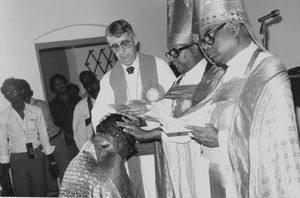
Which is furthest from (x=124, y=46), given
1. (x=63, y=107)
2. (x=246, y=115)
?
(x=63, y=107)

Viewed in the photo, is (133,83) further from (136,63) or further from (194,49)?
(194,49)

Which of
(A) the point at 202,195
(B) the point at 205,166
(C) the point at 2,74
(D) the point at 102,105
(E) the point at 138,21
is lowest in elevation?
(A) the point at 202,195

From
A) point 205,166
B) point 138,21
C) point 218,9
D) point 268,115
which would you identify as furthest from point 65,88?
point 268,115

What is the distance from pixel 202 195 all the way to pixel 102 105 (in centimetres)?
131

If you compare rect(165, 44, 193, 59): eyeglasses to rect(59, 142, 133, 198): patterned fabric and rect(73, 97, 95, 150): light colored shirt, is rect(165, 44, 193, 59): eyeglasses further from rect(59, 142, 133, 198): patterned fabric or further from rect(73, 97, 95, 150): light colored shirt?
rect(73, 97, 95, 150): light colored shirt

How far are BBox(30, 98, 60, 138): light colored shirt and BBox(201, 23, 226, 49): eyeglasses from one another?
3.15m

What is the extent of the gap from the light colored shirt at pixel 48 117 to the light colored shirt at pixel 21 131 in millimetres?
Result: 47

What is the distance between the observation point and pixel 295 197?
2.15 meters

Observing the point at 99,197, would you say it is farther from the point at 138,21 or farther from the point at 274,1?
the point at 274,1

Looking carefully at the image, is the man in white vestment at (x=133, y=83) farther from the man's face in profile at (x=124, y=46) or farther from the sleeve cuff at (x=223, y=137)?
Result: the sleeve cuff at (x=223, y=137)

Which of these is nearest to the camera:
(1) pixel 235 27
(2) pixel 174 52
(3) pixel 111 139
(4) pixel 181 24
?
(1) pixel 235 27

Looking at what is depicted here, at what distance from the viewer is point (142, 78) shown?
3.97 metres

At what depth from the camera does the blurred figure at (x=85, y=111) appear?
5188 millimetres

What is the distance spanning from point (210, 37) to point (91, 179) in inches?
41.5
